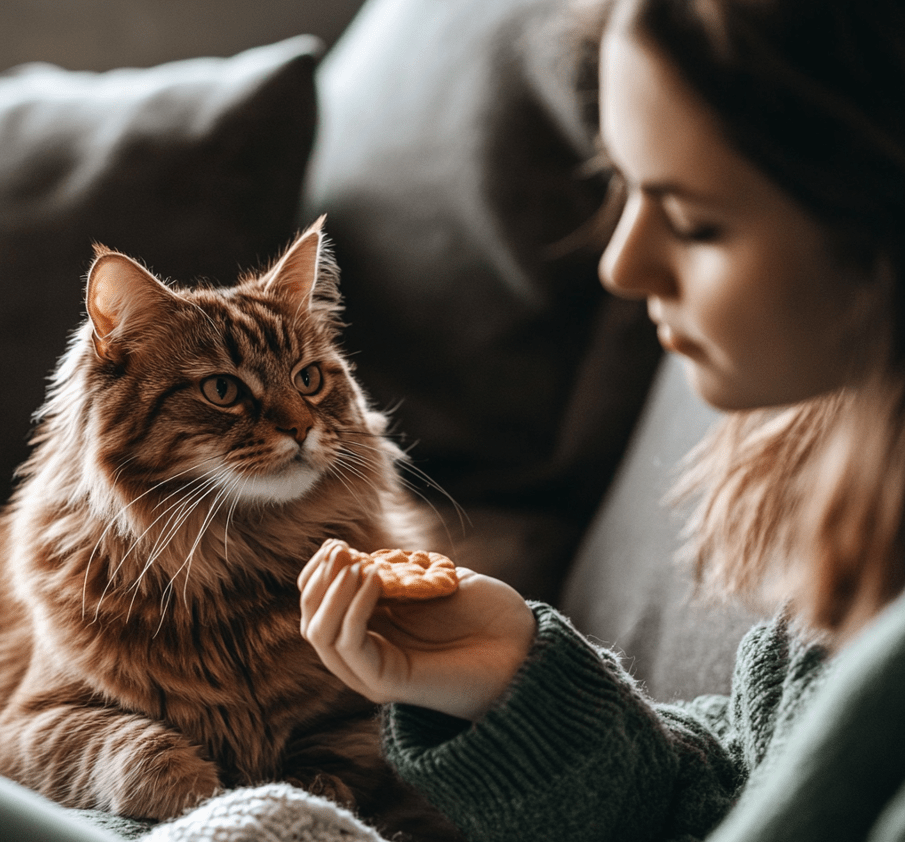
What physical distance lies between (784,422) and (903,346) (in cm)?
25

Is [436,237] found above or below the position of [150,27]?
below

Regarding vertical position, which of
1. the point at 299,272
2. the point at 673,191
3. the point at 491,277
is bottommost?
the point at 491,277

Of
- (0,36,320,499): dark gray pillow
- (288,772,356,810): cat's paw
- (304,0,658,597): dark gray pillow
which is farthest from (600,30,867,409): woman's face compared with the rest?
(0,36,320,499): dark gray pillow

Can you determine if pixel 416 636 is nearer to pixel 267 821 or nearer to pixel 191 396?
pixel 267 821

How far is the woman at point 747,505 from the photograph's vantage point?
0.51 meters

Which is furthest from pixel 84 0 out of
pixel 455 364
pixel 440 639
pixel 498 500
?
pixel 440 639

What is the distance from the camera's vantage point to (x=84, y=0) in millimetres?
2012

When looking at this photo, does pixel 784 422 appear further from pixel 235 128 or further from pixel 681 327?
pixel 235 128

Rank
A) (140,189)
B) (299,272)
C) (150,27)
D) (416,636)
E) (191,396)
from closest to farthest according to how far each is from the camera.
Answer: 1. (416,636)
2. (191,396)
3. (299,272)
4. (140,189)
5. (150,27)

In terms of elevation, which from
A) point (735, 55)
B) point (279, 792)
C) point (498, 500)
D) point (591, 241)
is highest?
point (735, 55)

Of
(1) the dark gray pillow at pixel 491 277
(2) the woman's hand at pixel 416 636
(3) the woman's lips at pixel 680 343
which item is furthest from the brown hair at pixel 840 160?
(1) the dark gray pillow at pixel 491 277

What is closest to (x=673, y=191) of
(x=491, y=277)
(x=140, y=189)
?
(x=491, y=277)

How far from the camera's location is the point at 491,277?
1.33 m

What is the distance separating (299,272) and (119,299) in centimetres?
22
